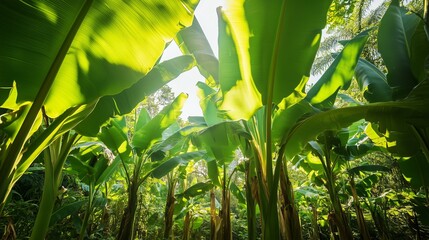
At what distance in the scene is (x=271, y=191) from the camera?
147 cm

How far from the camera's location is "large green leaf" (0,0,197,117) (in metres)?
0.98

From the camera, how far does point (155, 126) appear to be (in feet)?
7.55

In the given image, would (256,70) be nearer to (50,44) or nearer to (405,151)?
(50,44)

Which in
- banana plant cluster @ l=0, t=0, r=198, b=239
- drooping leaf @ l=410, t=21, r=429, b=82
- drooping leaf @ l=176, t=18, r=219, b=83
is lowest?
banana plant cluster @ l=0, t=0, r=198, b=239

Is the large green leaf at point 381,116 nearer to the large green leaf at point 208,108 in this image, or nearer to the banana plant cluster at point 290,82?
the banana plant cluster at point 290,82

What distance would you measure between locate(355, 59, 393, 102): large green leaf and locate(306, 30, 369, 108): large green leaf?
0.25m

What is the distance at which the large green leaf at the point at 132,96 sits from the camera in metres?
1.55

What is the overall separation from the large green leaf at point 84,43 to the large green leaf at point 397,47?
178 cm

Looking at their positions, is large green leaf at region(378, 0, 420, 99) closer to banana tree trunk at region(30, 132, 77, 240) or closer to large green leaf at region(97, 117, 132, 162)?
large green leaf at region(97, 117, 132, 162)

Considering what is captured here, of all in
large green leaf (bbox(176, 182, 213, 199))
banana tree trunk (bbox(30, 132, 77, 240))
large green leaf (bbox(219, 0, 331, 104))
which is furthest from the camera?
large green leaf (bbox(176, 182, 213, 199))

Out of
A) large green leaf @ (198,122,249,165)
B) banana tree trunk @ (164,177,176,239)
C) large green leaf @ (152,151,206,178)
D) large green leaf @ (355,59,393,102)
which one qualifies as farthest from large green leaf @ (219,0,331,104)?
banana tree trunk @ (164,177,176,239)

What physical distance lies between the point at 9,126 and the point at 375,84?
8.73 ft

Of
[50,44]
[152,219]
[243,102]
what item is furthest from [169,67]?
[152,219]

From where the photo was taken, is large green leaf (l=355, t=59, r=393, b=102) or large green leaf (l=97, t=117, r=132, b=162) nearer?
large green leaf (l=355, t=59, r=393, b=102)
